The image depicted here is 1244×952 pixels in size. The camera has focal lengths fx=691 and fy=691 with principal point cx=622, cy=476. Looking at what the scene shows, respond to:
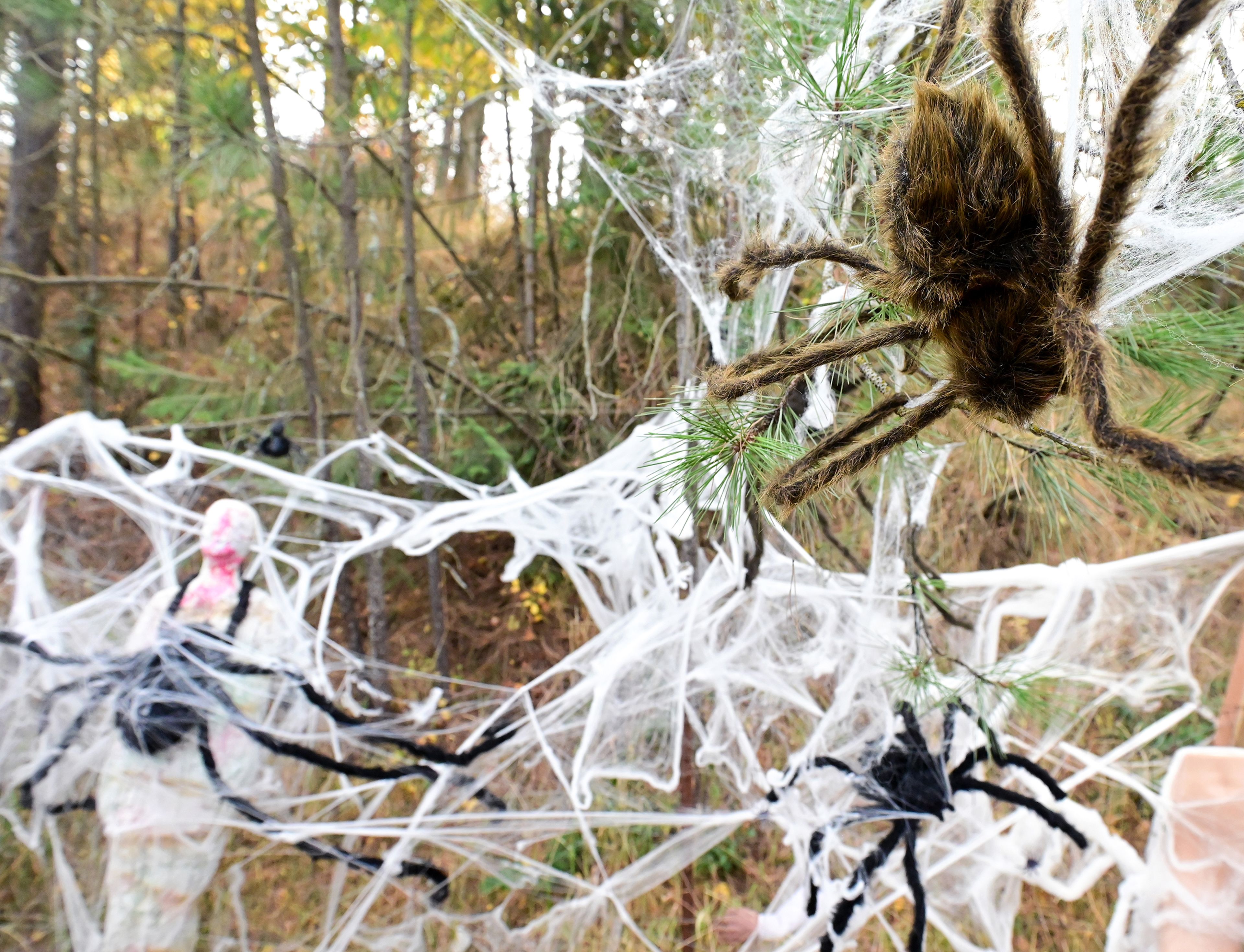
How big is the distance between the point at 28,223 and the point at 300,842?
14.7ft

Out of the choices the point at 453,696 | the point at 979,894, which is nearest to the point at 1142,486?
the point at 979,894

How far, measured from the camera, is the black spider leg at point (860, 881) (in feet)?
4.74

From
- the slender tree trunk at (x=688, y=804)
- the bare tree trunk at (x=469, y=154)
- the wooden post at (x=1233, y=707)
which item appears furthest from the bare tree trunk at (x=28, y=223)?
the wooden post at (x=1233, y=707)

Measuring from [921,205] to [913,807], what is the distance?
4.62 ft

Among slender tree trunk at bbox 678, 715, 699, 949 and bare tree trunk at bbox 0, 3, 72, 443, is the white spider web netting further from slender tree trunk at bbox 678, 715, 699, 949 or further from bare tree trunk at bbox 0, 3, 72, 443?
bare tree trunk at bbox 0, 3, 72, 443

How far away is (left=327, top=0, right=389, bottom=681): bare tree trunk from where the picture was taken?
9.05ft

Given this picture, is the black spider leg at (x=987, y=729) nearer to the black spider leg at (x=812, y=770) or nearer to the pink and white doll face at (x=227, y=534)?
the black spider leg at (x=812, y=770)

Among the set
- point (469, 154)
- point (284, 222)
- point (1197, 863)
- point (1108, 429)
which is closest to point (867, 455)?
point (1108, 429)

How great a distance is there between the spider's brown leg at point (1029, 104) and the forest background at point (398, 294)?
0.90 m

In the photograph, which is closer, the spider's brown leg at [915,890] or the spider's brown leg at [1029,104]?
the spider's brown leg at [1029,104]

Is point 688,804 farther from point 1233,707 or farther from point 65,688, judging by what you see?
point 65,688

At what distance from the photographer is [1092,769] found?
6.02ft

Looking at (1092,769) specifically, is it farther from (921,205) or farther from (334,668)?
(334,668)

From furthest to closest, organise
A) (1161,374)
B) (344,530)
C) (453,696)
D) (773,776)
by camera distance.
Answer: (344,530) < (453,696) < (773,776) < (1161,374)
